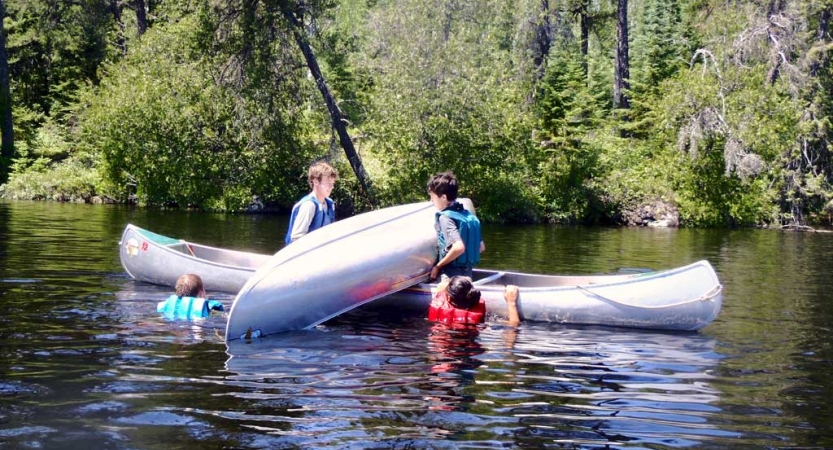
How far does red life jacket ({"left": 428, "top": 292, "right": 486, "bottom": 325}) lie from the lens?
986 cm

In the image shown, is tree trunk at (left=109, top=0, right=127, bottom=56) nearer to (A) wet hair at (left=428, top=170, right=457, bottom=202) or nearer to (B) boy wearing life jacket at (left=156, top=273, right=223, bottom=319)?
(B) boy wearing life jacket at (left=156, top=273, right=223, bottom=319)

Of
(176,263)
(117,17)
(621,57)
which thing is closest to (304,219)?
(176,263)

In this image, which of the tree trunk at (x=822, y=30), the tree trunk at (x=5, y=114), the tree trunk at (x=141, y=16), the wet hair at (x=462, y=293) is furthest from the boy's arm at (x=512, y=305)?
the tree trunk at (x=141, y=16)

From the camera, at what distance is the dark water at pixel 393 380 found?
18.9 feet

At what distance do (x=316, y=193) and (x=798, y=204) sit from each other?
83.8ft

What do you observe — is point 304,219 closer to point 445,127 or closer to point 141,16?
point 445,127

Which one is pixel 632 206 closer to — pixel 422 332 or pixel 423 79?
pixel 423 79

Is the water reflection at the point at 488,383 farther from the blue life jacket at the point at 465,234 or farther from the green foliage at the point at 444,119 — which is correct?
the green foliage at the point at 444,119

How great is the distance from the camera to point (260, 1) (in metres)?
28.6

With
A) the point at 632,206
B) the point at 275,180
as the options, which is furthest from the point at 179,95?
the point at 632,206

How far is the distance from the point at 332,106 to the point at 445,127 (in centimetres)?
379

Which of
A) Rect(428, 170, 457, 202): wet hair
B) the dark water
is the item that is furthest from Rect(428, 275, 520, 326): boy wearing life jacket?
Rect(428, 170, 457, 202): wet hair

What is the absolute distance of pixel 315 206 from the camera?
10.3 metres

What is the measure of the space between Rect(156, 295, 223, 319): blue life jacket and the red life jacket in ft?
7.52
